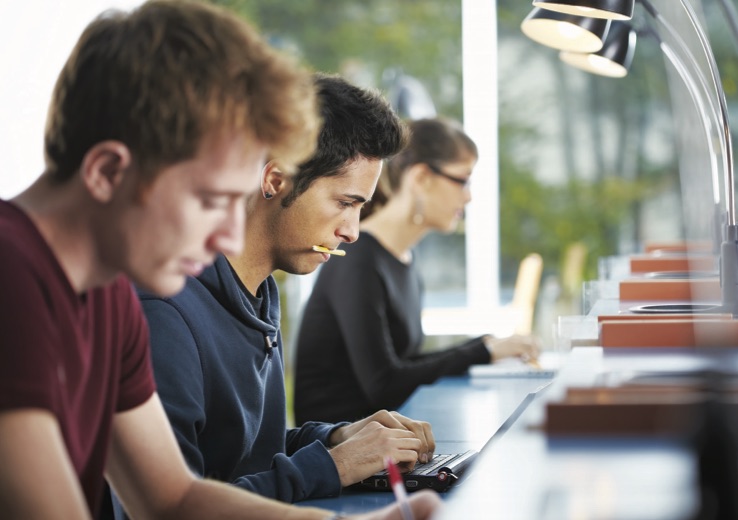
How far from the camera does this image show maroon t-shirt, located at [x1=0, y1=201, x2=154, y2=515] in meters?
1.04

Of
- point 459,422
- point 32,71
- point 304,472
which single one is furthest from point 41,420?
point 32,71

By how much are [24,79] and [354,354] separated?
202cm

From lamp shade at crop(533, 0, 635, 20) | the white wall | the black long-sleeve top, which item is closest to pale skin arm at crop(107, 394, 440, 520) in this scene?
lamp shade at crop(533, 0, 635, 20)

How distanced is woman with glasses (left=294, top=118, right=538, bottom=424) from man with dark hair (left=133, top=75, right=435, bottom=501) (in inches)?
36.3

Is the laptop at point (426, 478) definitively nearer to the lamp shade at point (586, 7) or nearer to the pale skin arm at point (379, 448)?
the pale skin arm at point (379, 448)

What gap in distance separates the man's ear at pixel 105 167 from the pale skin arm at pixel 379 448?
2.51 feet

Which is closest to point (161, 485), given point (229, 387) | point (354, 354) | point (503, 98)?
point (229, 387)

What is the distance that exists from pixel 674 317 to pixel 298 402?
1.21 m

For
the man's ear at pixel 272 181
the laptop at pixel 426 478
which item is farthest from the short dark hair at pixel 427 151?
the laptop at pixel 426 478

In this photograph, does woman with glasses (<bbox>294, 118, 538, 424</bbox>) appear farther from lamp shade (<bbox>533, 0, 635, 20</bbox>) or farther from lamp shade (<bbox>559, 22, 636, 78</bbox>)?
lamp shade (<bbox>533, 0, 635, 20</bbox>)

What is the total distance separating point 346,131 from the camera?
2.02m

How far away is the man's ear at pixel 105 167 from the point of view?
3.59 ft

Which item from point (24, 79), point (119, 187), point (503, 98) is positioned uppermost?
point (503, 98)

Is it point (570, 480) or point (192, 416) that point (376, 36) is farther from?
point (570, 480)
